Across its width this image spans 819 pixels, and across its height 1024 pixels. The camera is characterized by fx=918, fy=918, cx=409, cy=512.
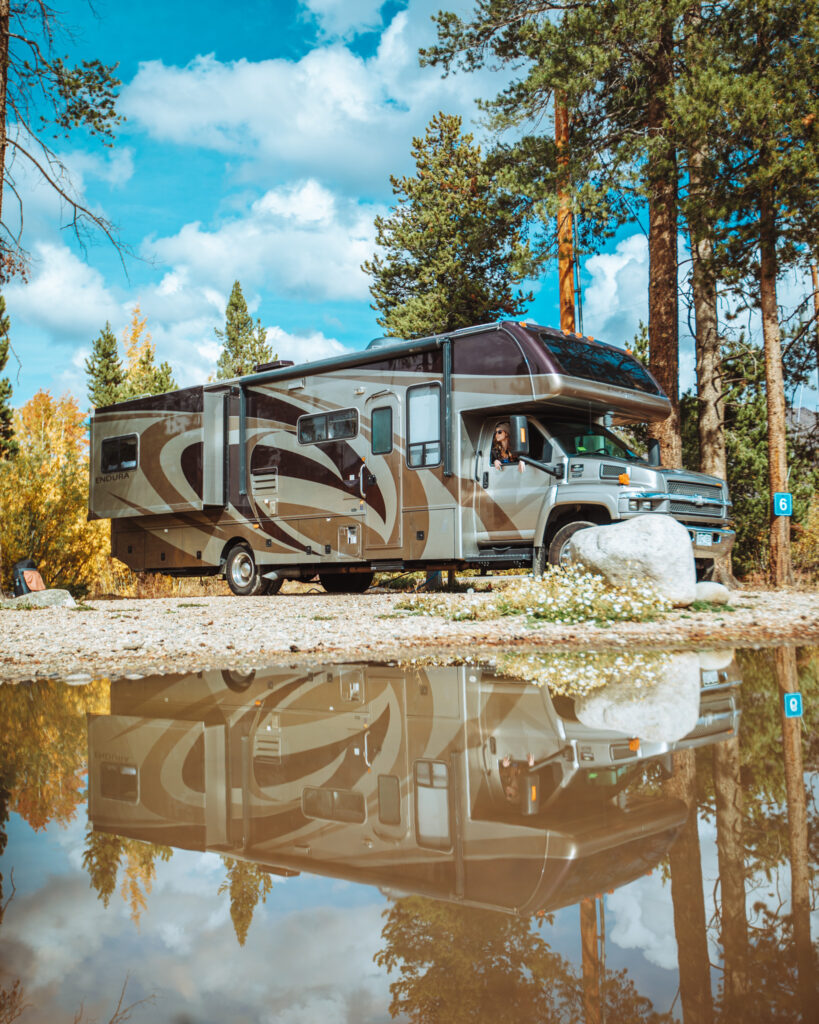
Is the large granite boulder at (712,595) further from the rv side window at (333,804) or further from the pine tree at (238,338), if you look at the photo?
the pine tree at (238,338)

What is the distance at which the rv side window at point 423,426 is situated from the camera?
41.9 feet

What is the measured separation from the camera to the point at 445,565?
13.1m

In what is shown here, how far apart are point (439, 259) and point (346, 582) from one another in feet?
52.7

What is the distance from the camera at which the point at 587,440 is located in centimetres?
1192

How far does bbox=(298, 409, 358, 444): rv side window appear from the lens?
1388cm

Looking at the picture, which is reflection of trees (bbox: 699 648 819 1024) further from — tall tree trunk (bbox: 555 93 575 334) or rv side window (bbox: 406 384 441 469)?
tall tree trunk (bbox: 555 93 575 334)

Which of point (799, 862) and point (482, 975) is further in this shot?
point (799, 862)

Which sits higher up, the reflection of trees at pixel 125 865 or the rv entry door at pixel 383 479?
the rv entry door at pixel 383 479

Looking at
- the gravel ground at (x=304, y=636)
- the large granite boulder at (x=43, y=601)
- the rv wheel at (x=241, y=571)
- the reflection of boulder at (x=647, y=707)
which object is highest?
the rv wheel at (x=241, y=571)

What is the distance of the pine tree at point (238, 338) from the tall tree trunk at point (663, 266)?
31867mm

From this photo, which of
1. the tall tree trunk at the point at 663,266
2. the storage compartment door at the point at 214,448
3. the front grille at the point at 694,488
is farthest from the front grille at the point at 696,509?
the storage compartment door at the point at 214,448

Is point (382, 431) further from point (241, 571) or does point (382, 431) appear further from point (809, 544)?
point (809, 544)

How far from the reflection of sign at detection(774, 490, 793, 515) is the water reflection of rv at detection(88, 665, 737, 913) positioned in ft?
34.1

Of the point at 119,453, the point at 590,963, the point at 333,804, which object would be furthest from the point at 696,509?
the point at 119,453
